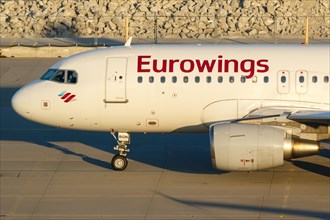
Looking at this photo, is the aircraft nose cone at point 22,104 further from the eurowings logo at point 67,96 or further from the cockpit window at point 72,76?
the cockpit window at point 72,76

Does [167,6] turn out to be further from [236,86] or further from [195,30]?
[236,86]

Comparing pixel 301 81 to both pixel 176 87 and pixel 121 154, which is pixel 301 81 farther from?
pixel 121 154

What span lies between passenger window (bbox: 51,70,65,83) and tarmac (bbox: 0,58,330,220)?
2380mm

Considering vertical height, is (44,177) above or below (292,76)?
below

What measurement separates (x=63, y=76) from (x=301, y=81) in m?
6.04

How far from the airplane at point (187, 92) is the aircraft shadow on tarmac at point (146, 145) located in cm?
119

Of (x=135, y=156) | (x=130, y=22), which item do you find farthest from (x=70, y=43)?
(x=135, y=156)

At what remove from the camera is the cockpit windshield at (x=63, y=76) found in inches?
1126

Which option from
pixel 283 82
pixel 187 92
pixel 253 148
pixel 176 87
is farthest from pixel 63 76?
pixel 283 82

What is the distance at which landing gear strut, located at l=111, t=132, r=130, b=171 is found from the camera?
28.8 m

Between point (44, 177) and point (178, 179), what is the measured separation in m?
3.45

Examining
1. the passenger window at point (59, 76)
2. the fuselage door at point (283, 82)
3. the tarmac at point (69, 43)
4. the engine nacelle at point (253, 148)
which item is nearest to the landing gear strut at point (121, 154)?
the passenger window at point (59, 76)

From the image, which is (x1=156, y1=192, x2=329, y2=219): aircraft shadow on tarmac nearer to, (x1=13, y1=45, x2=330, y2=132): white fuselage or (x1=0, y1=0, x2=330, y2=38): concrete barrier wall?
(x1=13, y1=45, x2=330, y2=132): white fuselage

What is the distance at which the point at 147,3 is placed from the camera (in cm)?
5294
